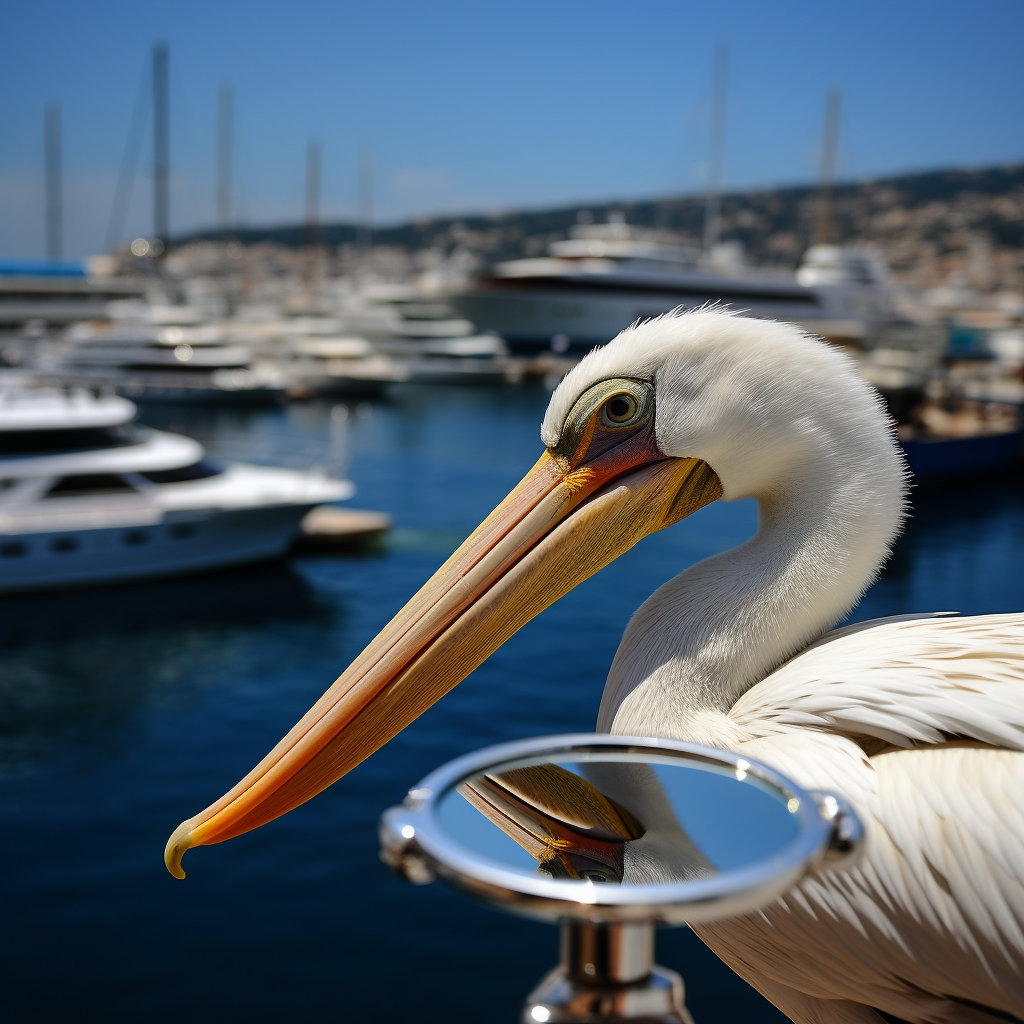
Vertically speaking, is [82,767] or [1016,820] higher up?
[1016,820]

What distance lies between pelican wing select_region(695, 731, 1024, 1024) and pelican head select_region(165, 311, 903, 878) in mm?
288

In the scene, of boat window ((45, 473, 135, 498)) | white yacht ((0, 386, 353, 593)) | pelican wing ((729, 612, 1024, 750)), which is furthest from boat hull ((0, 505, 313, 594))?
pelican wing ((729, 612, 1024, 750))

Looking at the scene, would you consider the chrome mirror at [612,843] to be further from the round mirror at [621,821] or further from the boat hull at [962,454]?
the boat hull at [962,454]

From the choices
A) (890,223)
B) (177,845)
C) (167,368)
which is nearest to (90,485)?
(177,845)

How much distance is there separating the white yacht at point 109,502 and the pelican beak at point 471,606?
10.9 m

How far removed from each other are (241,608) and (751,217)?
87.4 m

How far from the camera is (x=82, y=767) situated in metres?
7.86

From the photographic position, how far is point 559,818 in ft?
2.55

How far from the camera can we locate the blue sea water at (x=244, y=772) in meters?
5.55

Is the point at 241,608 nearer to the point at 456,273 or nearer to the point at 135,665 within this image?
the point at 135,665

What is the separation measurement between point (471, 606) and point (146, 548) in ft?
36.6

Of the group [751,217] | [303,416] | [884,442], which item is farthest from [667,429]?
[751,217]

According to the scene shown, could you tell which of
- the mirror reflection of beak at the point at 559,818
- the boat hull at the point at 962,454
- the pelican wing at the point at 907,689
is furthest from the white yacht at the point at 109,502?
the boat hull at the point at 962,454

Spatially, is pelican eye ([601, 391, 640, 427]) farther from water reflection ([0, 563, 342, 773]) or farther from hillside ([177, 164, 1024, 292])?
hillside ([177, 164, 1024, 292])
